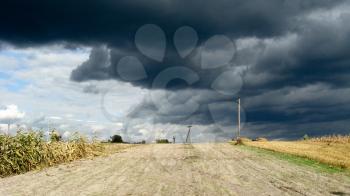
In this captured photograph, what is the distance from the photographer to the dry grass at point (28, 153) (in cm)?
2359

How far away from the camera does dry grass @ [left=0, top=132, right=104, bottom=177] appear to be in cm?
2359

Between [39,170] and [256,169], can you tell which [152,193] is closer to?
[256,169]

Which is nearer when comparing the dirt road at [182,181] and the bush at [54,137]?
the dirt road at [182,181]

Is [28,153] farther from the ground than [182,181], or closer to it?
farther from the ground

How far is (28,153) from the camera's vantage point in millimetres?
24281

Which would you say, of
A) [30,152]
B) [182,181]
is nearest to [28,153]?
[30,152]

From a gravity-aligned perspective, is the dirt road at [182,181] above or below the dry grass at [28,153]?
below

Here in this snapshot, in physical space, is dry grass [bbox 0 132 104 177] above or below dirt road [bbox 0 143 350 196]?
above

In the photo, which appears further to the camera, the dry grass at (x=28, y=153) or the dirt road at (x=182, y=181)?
the dry grass at (x=28, y=153)

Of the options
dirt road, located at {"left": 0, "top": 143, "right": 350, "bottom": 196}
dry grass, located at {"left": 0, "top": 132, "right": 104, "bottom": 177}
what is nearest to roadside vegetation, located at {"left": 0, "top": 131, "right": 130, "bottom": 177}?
dry grass, located at {"left": 0, "top": 132, "right": 104, "bottom": 177}

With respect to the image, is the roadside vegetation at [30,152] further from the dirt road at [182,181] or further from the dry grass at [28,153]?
the dirt road at [182,181]

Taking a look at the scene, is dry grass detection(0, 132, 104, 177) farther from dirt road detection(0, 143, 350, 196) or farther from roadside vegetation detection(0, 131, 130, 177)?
dirt road detection(0, 143, 350, 196)

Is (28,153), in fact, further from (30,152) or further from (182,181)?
(182,181)

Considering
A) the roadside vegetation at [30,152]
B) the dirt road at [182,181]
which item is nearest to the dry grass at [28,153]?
the roadside vegetation at [30,152]
